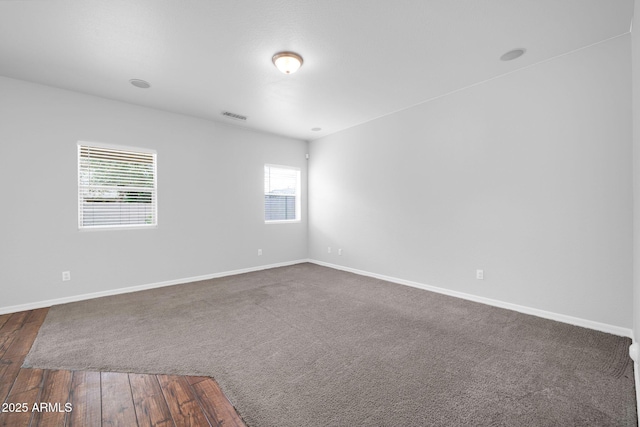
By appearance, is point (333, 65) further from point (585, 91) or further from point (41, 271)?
point (41, 271)

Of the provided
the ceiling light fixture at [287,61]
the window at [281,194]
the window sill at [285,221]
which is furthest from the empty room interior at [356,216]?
the window sill at [285,221]

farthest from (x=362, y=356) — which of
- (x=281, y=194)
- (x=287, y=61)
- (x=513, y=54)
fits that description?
(x=281, y=194)

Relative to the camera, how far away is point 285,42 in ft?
8.35

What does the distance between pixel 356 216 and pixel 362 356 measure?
3112mm

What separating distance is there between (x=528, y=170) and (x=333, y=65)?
2.48 m

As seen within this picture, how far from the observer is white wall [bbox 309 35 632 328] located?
2547 millimetres

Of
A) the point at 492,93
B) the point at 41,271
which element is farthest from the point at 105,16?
the point at 492,93

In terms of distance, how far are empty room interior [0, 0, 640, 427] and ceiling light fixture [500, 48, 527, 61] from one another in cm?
2

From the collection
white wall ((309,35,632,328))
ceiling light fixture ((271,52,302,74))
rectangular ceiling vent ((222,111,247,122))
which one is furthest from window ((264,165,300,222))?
ceiling light fixture ((271,52,302,74))

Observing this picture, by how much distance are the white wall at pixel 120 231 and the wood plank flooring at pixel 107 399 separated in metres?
1.71

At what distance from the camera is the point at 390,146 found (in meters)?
4.49

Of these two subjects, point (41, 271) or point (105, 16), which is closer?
point (105, 16)

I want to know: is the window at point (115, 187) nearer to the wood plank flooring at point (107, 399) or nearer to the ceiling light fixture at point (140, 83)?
the ceiling light fixture at point (140, 83)

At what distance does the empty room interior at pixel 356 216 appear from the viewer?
1.83 meters
